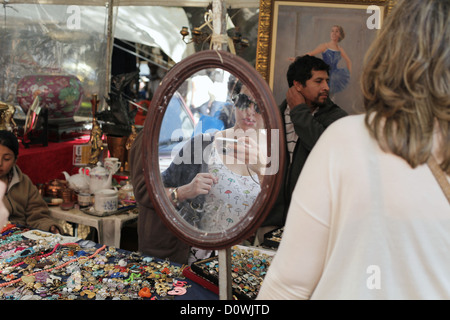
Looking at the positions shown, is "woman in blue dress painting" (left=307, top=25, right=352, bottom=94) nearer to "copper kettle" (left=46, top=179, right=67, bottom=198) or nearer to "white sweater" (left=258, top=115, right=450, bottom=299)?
"copper kettle" (left=46, top=179, right=67, bottom=198)

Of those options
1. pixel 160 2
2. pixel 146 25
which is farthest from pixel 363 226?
pixel 146 25

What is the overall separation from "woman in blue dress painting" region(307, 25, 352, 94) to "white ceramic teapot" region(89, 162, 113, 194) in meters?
1.52

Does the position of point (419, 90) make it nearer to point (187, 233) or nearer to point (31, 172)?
point (187, 233)

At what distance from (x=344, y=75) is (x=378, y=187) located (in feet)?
7.15

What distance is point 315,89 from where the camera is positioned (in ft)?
7.47

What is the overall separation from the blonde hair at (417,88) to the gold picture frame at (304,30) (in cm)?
202

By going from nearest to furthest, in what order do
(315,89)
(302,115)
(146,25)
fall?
(302,115) → (315,89) → (146,25)

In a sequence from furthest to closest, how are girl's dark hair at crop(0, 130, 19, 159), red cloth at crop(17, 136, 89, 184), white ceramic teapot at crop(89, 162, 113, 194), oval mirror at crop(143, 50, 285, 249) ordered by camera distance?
red cloth at crop(17, 136, 89, 184) → white ceramic teapot at crop(89, 162, 113, 194) → girl's dark hair at crop(0, 130, 19, 159) → oval mirror at crop(143, 50, 285, 249)

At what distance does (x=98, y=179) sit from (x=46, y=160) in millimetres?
632

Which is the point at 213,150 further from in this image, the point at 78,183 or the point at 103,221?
the point at 78,183

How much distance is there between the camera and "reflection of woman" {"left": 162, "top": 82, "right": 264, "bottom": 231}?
0.91m

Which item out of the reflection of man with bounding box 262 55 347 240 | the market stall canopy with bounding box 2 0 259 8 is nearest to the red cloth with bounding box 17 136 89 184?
the market stall canopy with bounding box 2 0 259 8

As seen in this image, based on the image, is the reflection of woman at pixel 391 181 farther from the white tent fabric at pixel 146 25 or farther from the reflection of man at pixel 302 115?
the white tent fabric at pixel 146 25

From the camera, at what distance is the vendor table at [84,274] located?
129 cm
